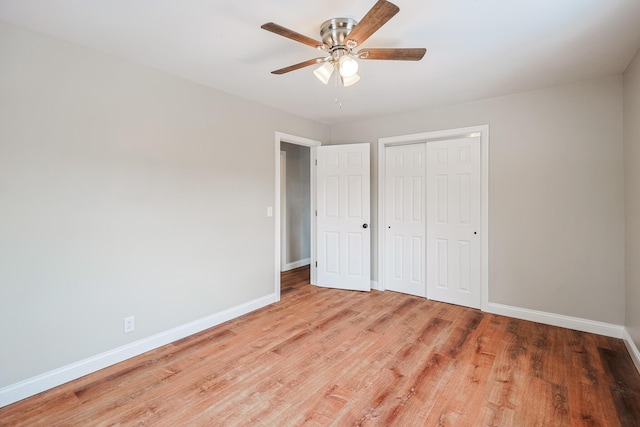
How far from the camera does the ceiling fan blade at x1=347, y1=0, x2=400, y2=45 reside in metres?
1.35

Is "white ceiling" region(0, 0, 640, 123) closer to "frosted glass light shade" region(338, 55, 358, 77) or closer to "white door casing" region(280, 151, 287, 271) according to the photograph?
"frosted glass light shade" region(338, 55, 358, 77)

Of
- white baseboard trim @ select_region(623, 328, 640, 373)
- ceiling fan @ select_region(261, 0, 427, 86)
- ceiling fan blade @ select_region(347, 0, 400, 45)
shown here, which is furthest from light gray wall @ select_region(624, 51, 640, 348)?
ceiling fan blade @ select_region(347, 0, 400, 45)

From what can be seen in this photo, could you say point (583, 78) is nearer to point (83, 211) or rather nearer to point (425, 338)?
point (425, 338)

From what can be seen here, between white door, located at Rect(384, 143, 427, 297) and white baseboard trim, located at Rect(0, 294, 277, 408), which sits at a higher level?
white door, located at Rect(384, 143, 427, 297)

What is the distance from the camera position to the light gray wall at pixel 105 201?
1.92 metres

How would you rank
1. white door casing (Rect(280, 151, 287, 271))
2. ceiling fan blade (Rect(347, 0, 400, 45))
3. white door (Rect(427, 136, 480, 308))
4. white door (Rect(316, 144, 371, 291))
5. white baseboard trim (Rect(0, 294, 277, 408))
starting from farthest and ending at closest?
white door casing (Rect(280, 151, 287, 271)) → white door (Rect(316, 144, 371, 291)) → white door (Rect(427, 136, 480, 308)) → white baseboard trim (Rect(0, 294, 277, 408)) → ceiling fan blade (Rect(347, 0, 400, 45))

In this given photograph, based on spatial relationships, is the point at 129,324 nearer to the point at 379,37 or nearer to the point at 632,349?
the point at 379,37

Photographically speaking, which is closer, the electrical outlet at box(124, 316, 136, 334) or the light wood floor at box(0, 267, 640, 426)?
the light wood floor at box(0, 267, 640, 426)

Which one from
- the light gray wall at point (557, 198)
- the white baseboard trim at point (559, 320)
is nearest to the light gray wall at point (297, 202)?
the light gray wall at point (557, 198)

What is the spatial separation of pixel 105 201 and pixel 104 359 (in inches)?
48.4

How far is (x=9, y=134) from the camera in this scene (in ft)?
6.14

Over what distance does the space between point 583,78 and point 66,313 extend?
478cm

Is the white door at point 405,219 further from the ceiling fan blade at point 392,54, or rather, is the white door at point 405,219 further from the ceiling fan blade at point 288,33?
the ceiling fan blade at point 288,33

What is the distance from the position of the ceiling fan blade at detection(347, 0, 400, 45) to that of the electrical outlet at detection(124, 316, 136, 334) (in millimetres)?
2673
